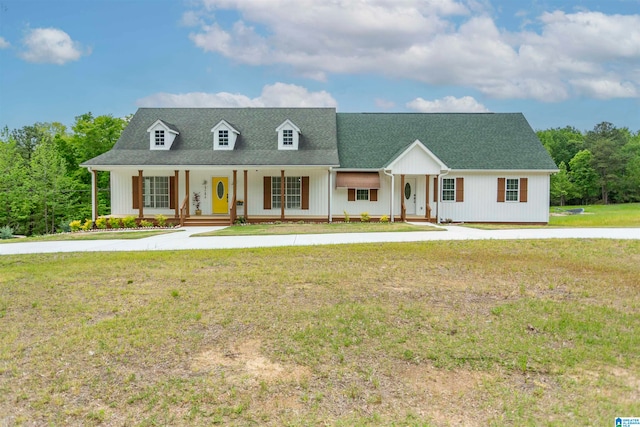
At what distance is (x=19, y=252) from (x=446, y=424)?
13397mm

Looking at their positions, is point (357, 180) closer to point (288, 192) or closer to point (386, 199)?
point (386, 199)

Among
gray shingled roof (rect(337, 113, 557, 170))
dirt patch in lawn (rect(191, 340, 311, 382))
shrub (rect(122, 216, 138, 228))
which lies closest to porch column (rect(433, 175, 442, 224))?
gray shingled roof (rect(337, 113, 557, 170))

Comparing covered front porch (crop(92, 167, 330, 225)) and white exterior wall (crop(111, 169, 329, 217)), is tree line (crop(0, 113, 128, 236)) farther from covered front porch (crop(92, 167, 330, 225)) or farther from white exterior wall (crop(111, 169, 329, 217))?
white exterior wall (crop(111, 169, 329, 217))

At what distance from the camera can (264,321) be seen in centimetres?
665

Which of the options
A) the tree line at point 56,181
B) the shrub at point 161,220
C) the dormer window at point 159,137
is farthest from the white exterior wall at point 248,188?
the tree line at point 56,181

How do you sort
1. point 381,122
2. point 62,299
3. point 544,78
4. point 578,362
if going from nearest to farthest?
1. point 578,362
2. point 62,299
3. point 381,122
4. point 544,78

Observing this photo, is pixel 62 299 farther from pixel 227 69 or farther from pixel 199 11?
pixel 227 69

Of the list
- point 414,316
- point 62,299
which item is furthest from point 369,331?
point 62,299

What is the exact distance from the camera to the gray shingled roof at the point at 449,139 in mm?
24688

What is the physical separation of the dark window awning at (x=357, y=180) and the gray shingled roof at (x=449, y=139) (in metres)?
0.40

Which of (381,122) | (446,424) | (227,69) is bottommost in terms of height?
(446,424)

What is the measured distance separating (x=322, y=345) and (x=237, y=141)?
825 inches

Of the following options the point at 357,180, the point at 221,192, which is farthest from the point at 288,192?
the point at 357,180

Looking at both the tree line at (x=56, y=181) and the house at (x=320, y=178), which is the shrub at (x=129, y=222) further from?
the tree line at (x=56, y=181)
